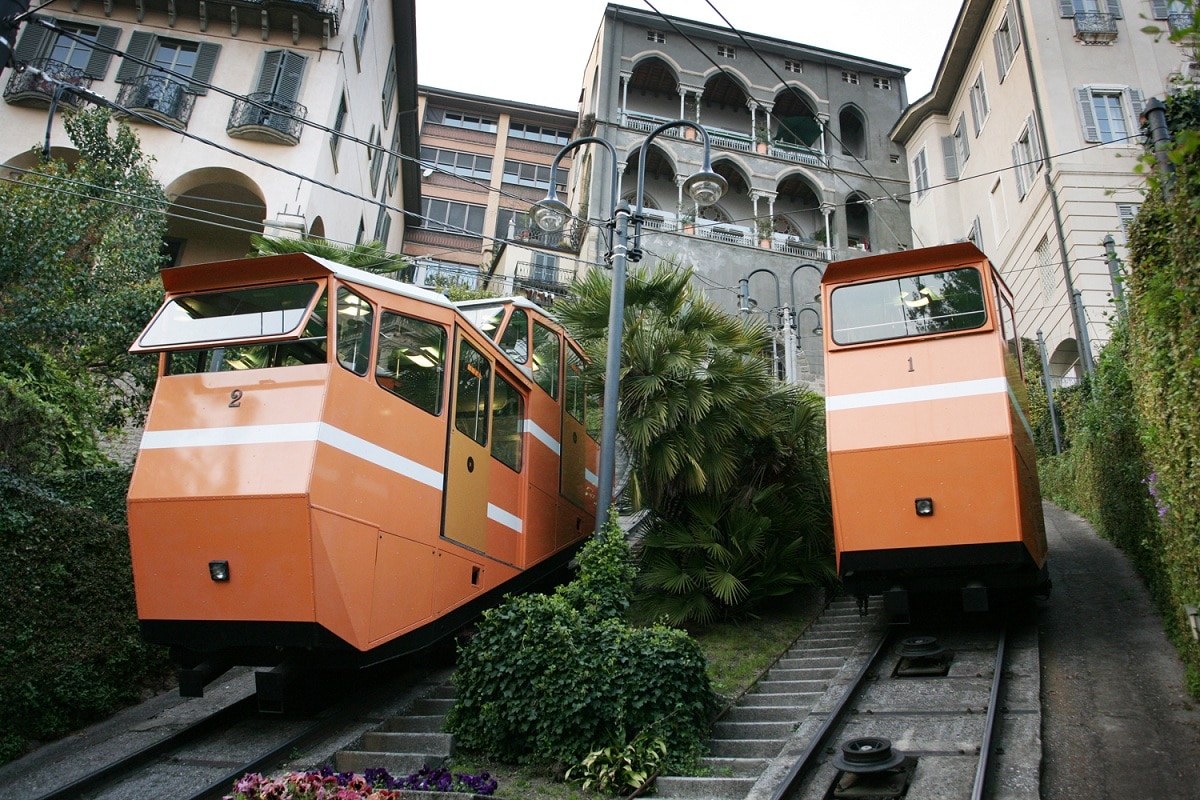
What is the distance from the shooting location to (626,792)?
5.93 m

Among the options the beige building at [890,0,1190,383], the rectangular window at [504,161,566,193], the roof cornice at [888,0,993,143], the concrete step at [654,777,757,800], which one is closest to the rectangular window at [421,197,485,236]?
the rectangular window at [504,161,566,193]

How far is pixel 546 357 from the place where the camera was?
11195mm

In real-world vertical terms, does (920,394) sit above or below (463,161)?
below

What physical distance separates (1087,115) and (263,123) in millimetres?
21331

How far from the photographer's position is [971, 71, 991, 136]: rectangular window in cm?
2783

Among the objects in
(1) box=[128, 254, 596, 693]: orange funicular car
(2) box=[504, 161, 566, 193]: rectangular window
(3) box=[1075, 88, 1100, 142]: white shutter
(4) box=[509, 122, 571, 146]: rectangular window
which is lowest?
(1) box=[128, 254, 596, 693]: orange funicular car

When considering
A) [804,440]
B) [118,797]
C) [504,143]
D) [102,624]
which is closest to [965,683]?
[804,440]

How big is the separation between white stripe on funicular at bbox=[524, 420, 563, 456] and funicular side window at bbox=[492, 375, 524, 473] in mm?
187

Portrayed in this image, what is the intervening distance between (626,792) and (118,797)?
355 cm

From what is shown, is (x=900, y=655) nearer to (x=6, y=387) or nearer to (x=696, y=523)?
(x=696, y=523)

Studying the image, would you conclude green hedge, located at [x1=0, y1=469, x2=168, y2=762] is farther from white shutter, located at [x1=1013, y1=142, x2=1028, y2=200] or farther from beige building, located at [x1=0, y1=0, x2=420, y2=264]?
white shutter, located at [x1=1013, y1=142, x2=1028, y2=200]

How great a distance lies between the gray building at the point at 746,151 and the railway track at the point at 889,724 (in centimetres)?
2157

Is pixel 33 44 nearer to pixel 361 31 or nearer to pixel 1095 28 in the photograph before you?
pixel 361 31

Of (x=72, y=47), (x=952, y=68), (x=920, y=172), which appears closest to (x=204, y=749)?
(x=72, y=47)
